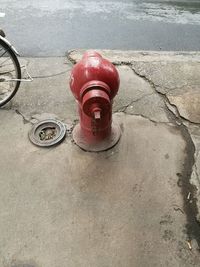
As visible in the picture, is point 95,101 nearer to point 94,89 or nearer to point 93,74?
point 94,89

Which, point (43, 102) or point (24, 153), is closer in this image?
point (24, 153)

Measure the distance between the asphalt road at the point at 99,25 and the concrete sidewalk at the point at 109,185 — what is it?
57.2 inches

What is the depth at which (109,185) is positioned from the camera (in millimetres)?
3102

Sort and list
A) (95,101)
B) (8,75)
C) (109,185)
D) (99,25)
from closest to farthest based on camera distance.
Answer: (95,101), (109,185), (8,75), (99,25)

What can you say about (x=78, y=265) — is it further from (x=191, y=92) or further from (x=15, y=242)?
(x=191, y=92)

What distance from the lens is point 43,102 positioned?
13.3 ft

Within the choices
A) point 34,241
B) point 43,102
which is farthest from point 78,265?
point 43,102

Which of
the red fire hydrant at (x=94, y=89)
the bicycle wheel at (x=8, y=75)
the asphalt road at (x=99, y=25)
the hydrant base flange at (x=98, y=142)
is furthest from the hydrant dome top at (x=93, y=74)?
the asphalt road at (x=99, y=25)

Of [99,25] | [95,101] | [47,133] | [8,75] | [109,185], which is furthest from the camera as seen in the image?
[99,25]

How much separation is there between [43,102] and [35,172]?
118 centimetres

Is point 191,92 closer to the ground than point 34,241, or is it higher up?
higher up

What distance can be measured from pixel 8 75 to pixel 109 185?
7.70ft

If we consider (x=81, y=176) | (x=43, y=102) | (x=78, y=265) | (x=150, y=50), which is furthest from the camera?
(x=150, y=50)

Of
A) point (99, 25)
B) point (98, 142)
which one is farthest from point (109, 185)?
point (99, 25)
